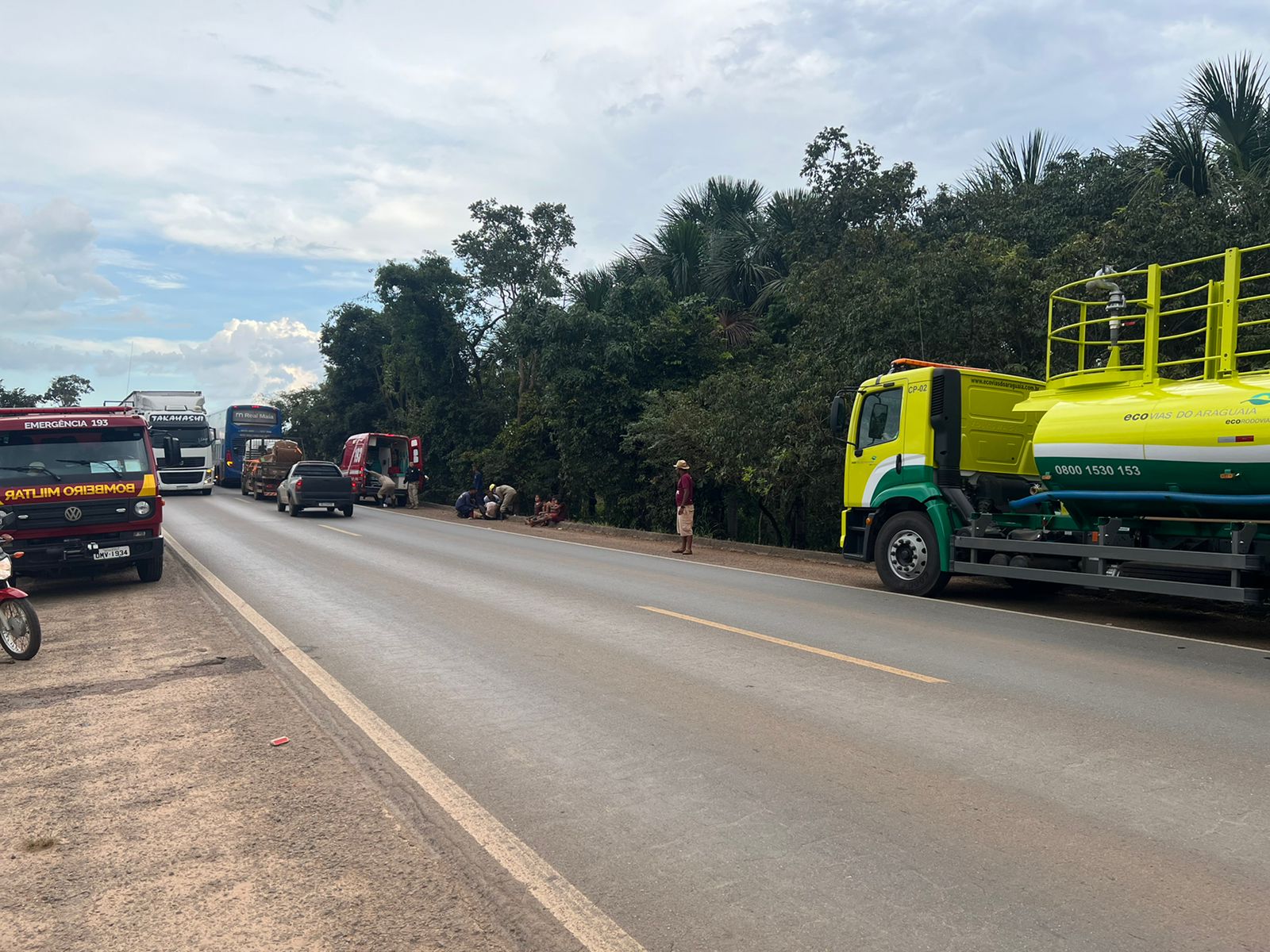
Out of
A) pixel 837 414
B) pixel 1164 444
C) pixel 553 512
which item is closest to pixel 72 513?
pixel 837 414

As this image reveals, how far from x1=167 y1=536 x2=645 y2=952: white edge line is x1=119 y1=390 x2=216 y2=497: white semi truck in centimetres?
3367

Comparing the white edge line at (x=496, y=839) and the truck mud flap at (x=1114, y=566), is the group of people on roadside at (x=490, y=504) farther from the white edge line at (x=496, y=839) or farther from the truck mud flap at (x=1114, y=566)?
the white edge line at (x=496, y=839)

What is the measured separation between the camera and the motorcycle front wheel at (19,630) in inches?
327

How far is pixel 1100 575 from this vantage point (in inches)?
391

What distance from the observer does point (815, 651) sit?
27.1 ft

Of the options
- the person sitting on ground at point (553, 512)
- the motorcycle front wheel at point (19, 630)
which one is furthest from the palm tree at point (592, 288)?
the motorcycle front wheel at point (19, 630)

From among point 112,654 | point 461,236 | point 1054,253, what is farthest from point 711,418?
point 461,236

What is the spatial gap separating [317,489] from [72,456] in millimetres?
14759

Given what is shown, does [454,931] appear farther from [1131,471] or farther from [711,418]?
[711,418]

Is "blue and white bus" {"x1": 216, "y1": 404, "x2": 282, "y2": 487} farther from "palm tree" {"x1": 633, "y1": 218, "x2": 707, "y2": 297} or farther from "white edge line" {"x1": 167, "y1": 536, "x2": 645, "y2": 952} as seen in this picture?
"white edge line" {"x1": 167, "y1": 536, "x2": 645, "y2": 952}

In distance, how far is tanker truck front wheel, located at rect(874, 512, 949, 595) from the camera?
38.8ft

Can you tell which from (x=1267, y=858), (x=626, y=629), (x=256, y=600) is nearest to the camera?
(x=1267, y=858)

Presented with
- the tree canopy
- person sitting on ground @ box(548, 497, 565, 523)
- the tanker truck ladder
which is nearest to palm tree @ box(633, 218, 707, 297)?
the tree canopy

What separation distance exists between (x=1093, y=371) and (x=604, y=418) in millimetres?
17462
